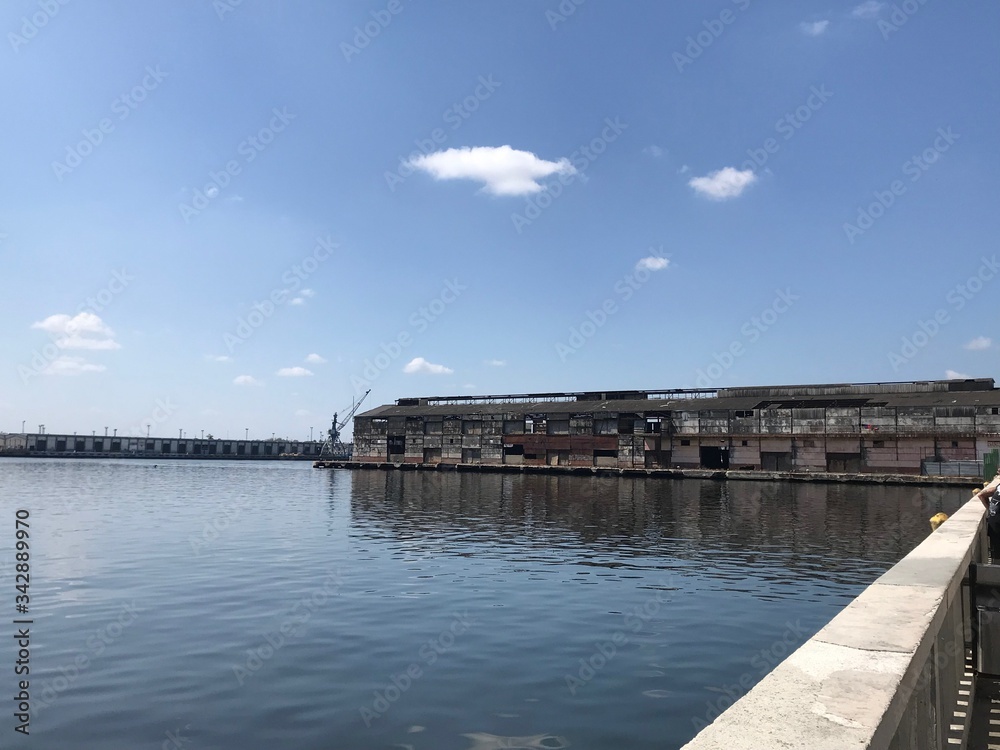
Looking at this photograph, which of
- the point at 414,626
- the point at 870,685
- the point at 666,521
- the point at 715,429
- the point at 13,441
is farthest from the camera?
the point at 13,441

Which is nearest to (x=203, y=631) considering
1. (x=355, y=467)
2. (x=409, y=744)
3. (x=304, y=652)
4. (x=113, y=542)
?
(x=304, y=652)

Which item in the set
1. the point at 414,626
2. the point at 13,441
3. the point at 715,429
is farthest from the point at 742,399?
the point at 13,441

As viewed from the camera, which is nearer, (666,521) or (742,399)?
(666,521)

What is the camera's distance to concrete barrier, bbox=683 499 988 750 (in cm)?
351

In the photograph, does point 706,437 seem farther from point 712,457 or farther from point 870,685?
point 870,685

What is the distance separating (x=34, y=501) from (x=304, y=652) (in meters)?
42.9

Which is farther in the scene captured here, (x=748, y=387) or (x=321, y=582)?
(x=748, y=387)

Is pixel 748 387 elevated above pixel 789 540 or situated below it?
above

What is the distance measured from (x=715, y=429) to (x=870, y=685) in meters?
82.8

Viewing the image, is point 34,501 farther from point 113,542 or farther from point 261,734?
point 261,734

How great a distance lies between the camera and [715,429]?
8356 centimetres

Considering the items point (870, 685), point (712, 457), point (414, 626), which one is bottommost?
point (414, 626)

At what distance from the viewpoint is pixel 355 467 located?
382 ft

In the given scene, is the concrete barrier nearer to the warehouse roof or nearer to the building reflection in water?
the building reflection in water
